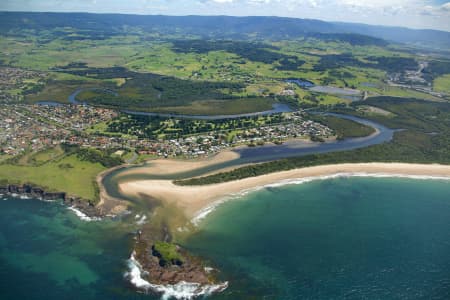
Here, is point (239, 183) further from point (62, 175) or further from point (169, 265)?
point (62, 175)

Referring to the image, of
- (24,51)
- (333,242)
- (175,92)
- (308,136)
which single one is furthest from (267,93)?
(24,51)

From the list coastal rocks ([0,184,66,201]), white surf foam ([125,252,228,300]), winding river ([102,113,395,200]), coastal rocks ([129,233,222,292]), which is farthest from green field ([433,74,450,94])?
coastal rocks ([0,184,66,201])

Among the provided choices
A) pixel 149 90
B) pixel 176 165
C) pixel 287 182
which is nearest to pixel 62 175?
pixel 176 165

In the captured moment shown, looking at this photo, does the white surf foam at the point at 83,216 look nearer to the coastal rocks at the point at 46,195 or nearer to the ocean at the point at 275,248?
the coastal rocks at the point at 46,195

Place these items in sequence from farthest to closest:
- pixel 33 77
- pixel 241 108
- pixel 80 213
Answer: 1. pixel 33 77
2. pixel 241 108
3. pixel 80 213

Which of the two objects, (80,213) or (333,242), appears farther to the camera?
(80,213)

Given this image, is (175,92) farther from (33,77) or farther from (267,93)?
(33,77)

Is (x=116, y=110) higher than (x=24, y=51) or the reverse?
the reverse
